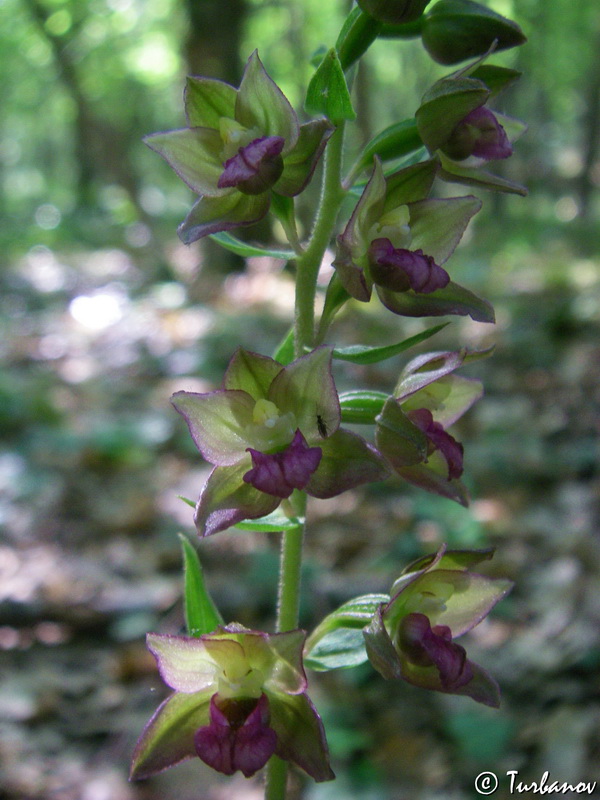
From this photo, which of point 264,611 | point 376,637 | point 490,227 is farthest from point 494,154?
point 490,227

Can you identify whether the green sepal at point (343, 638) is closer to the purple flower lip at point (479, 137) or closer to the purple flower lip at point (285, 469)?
the purple flower lip at point (285, 469)

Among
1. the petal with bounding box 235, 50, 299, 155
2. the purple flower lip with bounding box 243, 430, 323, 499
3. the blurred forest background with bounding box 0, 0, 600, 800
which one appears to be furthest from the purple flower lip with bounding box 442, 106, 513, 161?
the blurred forest background with bounding box 0, 0, 600, 800

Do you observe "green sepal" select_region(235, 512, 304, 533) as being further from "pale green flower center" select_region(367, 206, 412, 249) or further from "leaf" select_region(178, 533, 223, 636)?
"pale green flower center" select_region(367, 206, 412, 249)

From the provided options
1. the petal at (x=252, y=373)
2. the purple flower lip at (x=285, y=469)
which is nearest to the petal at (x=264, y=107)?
the petal at (x=252, y=373)

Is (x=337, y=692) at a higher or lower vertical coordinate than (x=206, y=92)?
lower

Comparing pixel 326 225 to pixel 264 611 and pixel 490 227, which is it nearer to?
pixel 264 611

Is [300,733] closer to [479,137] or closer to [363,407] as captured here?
[363,407]
